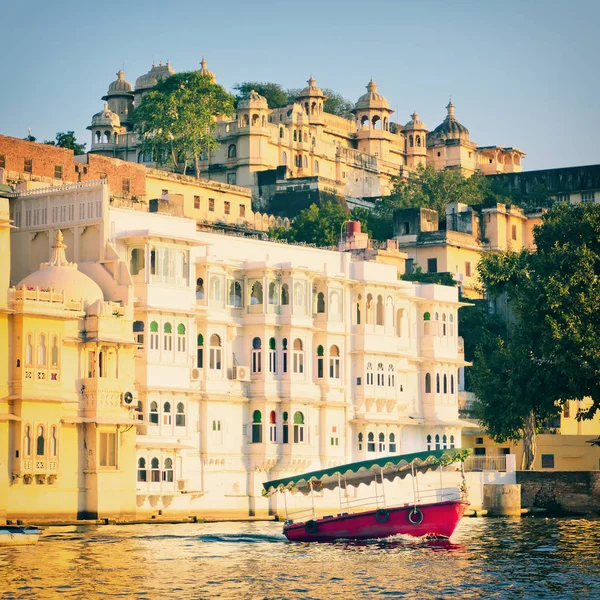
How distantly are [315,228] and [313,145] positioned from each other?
22.1 m

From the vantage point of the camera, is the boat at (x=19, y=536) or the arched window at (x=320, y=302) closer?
the boat at (x=19, y=536)

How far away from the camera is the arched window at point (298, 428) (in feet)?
238

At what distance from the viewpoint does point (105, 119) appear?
393 ft

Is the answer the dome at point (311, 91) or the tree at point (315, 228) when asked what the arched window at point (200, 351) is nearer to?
the tree at point (315, 228)

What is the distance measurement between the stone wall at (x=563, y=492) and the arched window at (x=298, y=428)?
10.6 metres

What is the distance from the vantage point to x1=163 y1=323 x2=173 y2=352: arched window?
6725cm

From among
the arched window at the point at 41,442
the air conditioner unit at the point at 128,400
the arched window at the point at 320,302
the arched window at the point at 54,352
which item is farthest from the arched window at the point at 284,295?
the arched window at the point at 41,442

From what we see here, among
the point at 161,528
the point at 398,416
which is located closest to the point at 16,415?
the point at 161,528

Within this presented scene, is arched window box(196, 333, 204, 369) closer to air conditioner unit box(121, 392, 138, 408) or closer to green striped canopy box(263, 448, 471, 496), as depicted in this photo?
air conditioner unit box(121, 392, 138, 408)

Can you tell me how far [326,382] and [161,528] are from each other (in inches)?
546

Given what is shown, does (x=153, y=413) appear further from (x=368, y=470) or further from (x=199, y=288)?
(x=368, y=470)

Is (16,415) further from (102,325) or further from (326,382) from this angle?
(326,382)

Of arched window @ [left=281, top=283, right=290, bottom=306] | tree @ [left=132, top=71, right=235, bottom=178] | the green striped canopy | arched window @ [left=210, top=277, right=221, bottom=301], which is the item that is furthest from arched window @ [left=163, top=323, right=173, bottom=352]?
tree @ [left=132, top=71, right=235, bottom=178]

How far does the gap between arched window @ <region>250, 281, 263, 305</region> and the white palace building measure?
91 millimetres
